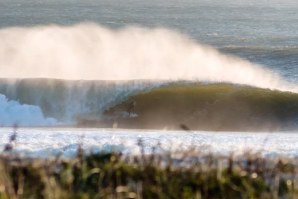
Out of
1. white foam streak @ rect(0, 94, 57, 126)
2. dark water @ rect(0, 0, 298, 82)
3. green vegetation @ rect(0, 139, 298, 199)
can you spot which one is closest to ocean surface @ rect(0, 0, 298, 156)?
white foam streak @ rect(0, 94, 57, 126)

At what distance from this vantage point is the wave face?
14.5 m

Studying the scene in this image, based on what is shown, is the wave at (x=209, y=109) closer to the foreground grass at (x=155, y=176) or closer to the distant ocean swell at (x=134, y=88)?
the distant ocean swell at (x=134, y=88)

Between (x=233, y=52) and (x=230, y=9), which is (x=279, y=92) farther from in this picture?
(x=230, y=9)

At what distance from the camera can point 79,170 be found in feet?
19.4

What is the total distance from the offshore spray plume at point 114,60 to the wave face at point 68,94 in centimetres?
168

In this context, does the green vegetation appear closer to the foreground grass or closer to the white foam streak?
the foreground grass

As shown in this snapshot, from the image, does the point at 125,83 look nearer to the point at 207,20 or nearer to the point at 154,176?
the point at 154,176

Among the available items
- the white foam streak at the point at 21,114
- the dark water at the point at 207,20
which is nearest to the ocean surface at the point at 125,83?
the white foam streak at the point at 21,114

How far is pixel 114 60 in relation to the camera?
65.5 ft

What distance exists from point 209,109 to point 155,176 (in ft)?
31.0

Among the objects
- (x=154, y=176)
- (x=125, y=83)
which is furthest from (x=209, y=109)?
(x=154, y=176)

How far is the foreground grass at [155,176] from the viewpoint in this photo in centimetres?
550

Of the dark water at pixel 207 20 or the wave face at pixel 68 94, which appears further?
the dark water at pixel 207 20

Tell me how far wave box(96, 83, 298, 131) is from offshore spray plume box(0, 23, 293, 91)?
1.33 metres
